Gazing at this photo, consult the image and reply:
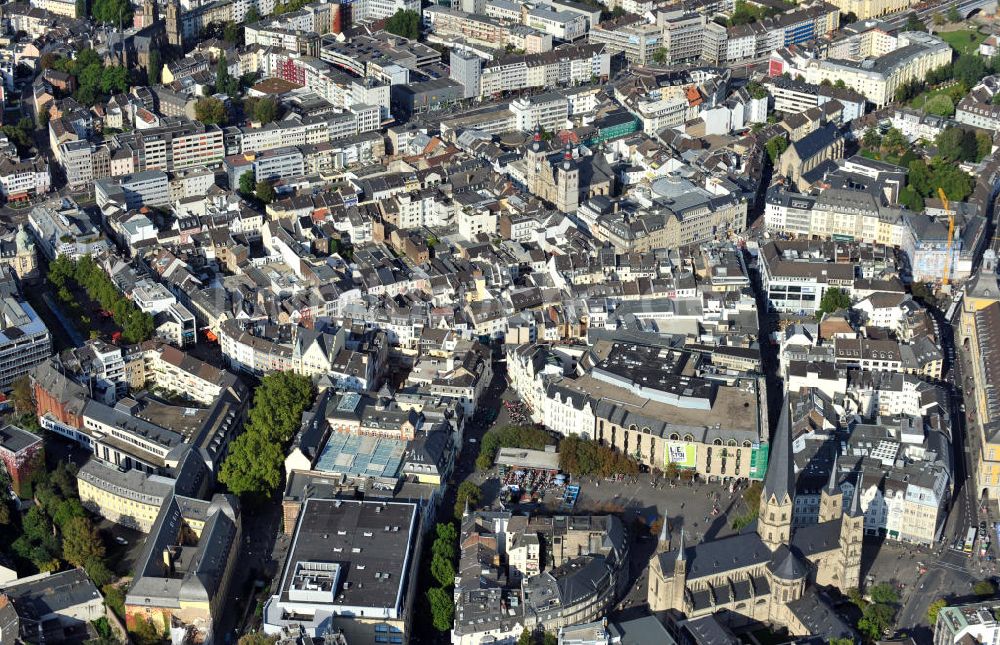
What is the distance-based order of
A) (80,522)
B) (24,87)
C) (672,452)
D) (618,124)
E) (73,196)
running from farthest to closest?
(24,87)
(618,124)
(73,196)
(672,452)
(80,522)

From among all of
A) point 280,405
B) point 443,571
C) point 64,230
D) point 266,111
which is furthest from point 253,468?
point 266,111

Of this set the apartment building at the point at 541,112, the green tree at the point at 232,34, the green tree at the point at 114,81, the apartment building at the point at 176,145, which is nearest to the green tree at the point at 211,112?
the apartment building at the point at 176,145

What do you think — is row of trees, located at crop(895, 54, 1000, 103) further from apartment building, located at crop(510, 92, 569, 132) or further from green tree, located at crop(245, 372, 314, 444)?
green tree, located at crop(245, 372, 314, 444)

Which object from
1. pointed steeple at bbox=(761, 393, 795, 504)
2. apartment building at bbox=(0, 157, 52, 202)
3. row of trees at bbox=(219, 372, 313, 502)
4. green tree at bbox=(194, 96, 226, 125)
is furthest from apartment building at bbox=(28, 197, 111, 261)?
pointed steeple at bbox=(761, 393, 795, 504)

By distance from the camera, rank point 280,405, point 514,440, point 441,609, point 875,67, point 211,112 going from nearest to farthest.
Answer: point 441,609 < point 514,440 < point 280,405 < point 211,112 < point 875,67

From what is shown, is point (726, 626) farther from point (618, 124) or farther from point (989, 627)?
point (618, 124)

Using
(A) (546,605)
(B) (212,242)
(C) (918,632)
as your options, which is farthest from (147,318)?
(C) (918,632)

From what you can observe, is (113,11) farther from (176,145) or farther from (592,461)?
(592,461)
